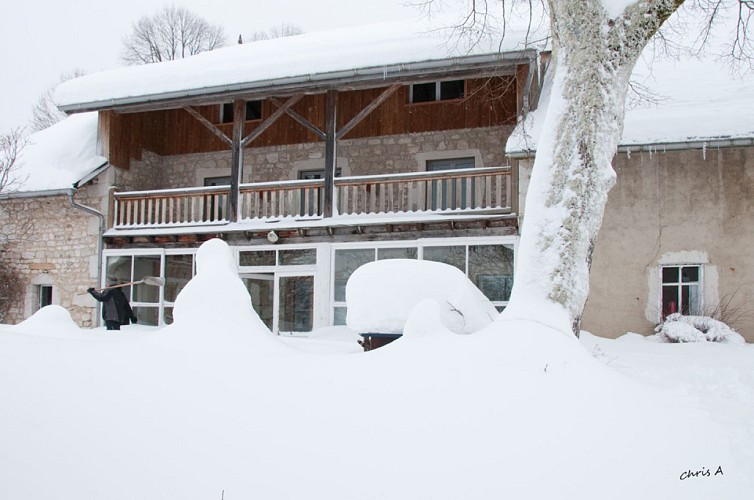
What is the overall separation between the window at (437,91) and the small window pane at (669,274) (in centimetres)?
547

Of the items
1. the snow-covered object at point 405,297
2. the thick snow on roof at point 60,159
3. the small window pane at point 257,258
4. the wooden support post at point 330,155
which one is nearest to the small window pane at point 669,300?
the snow-covered object at point 405,297

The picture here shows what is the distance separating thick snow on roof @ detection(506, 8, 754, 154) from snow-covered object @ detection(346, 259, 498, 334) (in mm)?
4665

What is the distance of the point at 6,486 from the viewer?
2654 mm

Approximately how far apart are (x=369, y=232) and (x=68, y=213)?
6678 mm

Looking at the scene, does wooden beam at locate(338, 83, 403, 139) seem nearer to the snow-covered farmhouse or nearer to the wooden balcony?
the snow-covered farmhouse

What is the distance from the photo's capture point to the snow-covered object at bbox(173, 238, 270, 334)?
4.59m

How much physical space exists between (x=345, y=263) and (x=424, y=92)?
14.0ft

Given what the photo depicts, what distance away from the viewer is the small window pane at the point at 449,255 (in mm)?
11234

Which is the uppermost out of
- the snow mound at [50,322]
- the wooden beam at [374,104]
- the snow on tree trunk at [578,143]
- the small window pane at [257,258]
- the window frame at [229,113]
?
the window frame at [229,113]

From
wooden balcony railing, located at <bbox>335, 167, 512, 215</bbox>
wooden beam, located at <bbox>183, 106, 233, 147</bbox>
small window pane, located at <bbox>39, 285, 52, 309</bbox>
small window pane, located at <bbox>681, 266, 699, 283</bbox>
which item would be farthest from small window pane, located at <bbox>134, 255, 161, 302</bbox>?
small window pane, located at <bbox>681, 266, 699, 283</bbox>

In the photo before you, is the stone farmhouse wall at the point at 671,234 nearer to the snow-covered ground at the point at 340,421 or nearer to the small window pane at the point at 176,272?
the snow-covered ground at the point at 340,421

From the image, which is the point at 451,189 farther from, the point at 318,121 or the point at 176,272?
the point at 176,272

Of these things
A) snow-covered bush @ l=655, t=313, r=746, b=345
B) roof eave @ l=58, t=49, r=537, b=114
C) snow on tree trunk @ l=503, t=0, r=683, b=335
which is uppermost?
roof eave @ l=58, t=49, r=537, b=114

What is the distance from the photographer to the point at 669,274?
10.3 metres
